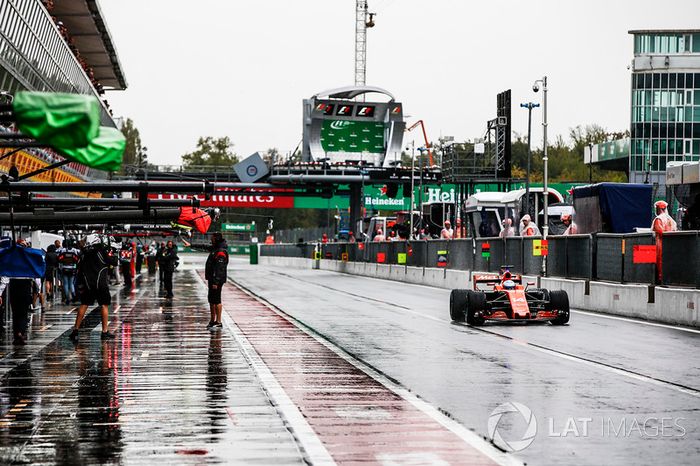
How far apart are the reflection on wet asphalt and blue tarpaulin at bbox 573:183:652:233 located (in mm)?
18172

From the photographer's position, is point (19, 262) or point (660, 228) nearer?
point (19, 262)

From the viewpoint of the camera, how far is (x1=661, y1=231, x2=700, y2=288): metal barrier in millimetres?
24141

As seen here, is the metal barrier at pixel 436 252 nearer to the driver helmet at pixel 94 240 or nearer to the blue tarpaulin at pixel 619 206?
the blue tarpaulin at pixel 619 206

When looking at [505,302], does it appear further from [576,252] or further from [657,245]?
[576,252]

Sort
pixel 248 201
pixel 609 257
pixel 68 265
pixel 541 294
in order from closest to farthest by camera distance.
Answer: pixel 541 294 < pixel 609 257 < pixel 68 265 < pixel 248 201

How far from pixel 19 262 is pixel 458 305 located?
375 inches

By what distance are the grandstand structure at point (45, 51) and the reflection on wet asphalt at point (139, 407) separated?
4724 millimetres

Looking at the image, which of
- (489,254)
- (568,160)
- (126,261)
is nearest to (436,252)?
(489,254)

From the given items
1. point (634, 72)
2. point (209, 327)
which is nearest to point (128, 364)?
point (209, 327)

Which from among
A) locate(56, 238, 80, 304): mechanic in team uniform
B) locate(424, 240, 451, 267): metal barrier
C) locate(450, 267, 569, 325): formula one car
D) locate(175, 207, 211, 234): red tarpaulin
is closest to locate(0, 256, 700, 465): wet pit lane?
locate(450, 267, 569, 325): formula one car

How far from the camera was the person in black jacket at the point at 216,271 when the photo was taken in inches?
904

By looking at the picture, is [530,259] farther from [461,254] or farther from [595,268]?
[461,254]

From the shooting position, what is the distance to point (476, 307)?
23.8m

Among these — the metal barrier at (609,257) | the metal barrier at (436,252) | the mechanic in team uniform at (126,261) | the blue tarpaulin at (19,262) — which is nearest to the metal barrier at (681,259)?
the metal barrier at (609,257)
